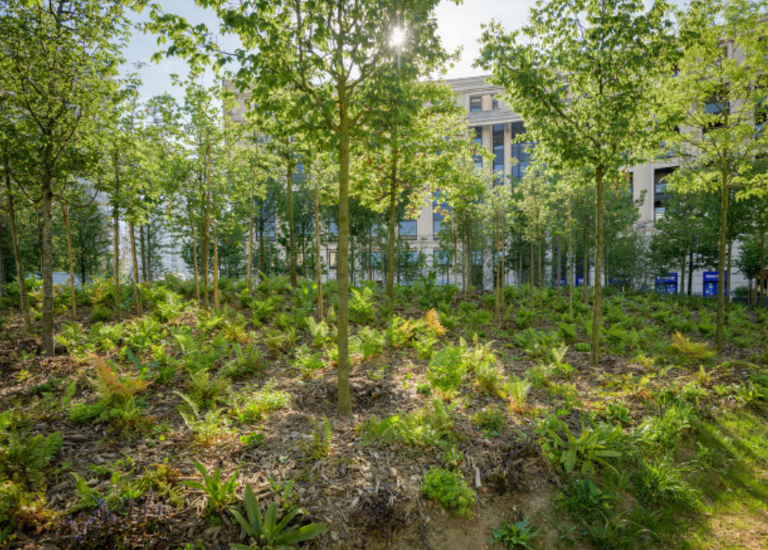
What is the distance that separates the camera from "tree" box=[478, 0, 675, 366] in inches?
273

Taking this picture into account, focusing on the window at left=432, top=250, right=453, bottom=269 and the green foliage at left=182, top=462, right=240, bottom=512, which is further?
the window at left=432, top=250, right=453, bottom=269

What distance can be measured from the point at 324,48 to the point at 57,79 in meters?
5.38

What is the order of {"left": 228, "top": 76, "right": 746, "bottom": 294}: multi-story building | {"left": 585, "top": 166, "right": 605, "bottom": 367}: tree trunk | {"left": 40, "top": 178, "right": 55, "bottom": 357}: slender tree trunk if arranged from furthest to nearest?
{"left": 228, "top": 76, "right": 746, "bottom": 294}: multi-story building, {"left": 585, "top": 166, "right": 605, "bottom": 367}: tree trunk, {"left": 40, "top": 178, "right": 55, "bottom": 357}: slender tree trunk

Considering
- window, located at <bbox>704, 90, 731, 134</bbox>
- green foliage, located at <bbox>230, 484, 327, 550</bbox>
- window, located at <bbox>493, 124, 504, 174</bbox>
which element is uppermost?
window, located at <bbox>493, 124, 504, 174</bbox>

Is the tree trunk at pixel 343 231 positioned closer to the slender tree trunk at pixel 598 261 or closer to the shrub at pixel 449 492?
the shrub at pixel 449 492

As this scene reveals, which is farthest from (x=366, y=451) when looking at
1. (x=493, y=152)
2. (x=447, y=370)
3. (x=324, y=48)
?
(x=493, y=152)

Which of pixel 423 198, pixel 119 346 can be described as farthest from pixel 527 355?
pixel 119 346

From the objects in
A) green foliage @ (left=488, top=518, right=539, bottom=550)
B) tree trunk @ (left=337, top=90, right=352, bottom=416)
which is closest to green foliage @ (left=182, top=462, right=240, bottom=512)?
tree trunk @ (left=337, top=90, right=352, bottom=416)

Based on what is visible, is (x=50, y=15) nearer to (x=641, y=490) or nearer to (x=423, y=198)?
(x=423, y=198)

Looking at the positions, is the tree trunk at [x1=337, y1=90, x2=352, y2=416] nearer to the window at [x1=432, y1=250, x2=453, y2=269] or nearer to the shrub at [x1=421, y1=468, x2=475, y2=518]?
the shrub at [x1=421, y1=468, x2=475, y2=518]

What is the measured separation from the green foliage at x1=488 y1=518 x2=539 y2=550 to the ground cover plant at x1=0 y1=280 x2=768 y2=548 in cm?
2

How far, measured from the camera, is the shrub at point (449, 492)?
3.84 metres

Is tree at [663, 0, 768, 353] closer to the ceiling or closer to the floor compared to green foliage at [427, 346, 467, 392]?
closer to the ceiling

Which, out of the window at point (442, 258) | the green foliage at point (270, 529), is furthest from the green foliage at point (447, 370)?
the window at point (442, 258)
